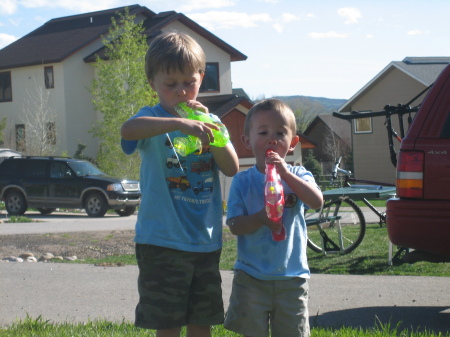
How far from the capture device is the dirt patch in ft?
36.6

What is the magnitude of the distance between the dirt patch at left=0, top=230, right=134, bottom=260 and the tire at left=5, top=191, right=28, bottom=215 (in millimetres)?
8317

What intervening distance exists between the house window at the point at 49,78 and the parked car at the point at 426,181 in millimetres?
38221

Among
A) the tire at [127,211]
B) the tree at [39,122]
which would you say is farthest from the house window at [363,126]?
the tire at [127,211]

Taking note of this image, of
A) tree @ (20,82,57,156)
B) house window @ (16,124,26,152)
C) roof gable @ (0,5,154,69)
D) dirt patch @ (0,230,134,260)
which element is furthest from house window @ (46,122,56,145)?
dirt patch @ (0,230,134,260)

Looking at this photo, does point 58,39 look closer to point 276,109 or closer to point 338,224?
point 338,224

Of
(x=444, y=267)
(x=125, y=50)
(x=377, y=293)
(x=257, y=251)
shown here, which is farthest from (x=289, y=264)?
(x=125, y=50)

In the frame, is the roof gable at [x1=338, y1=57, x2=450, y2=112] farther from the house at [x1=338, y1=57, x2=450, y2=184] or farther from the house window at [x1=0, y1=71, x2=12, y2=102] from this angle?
the house window at [x1=0, y1=71, x2=12, y2=102]

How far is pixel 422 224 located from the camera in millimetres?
5266

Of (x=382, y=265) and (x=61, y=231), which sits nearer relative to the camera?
(x=382, y=265)

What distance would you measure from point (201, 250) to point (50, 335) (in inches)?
72.8

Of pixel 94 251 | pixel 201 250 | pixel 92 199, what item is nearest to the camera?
pixel 201 250

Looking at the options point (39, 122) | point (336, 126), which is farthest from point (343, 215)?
point (336, 126)

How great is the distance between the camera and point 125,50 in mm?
30016

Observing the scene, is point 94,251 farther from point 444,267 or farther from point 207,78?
point 207,78
